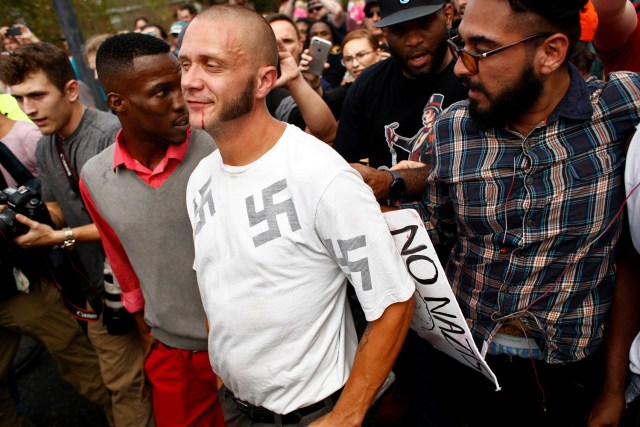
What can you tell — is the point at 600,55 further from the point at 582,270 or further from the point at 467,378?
the point at 467,378

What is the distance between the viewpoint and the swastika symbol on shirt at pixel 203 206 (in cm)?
172

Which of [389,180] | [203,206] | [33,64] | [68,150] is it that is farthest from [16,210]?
[389,180]

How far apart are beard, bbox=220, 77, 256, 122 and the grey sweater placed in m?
0.67

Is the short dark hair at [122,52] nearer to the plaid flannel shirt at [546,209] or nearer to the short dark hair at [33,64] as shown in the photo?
the short dark hair at [33,64]

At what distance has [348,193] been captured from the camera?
1.41m

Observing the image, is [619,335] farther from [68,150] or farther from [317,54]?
[68,150]

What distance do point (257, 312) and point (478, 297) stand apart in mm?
847

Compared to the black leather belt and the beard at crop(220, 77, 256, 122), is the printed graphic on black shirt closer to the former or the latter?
the beard at crop(220, 77, 256, 122)

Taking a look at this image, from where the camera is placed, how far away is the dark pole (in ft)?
18.8

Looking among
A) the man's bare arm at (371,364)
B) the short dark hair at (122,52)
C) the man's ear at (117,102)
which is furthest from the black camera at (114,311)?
the man's bare arm at (371,364)

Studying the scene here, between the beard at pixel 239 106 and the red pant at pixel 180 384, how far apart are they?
4.14 feet

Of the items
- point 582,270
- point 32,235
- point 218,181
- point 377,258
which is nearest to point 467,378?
point 582,270

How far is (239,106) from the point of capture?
5.19 ft

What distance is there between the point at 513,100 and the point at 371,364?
3.24 ft
